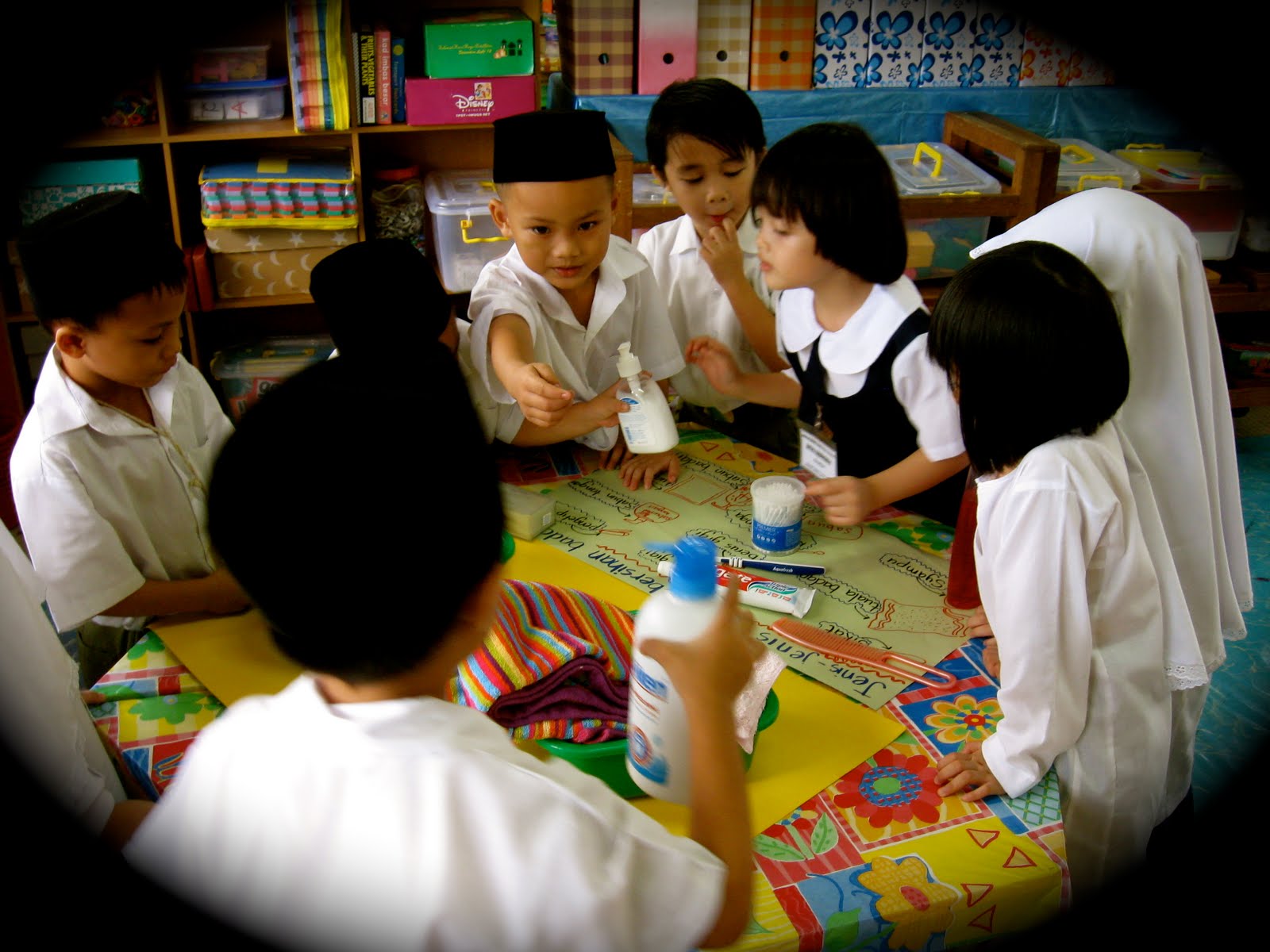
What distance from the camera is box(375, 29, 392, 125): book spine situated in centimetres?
271

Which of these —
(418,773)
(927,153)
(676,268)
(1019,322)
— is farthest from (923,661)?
A: (927,153)

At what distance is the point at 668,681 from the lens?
0.78m

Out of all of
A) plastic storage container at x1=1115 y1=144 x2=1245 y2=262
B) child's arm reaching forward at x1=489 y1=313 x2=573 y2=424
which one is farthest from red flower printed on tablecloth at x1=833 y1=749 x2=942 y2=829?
plastic storage container at x1=1115 y1=144 x2=1245 y2=262

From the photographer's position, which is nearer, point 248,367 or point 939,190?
point 939,190

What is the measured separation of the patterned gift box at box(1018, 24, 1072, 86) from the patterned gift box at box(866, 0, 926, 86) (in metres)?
0.34

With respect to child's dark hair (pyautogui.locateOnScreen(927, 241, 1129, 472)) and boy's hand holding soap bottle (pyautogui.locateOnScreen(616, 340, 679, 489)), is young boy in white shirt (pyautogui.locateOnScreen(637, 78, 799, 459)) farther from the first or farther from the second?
child's dark hair (pyautogui.locateOnScreen(927, 241, 1129, 472))

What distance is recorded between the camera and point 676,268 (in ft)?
6.23

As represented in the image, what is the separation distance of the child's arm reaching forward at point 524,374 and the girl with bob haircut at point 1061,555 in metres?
0.53

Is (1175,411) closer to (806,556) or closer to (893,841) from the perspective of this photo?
(806,556)

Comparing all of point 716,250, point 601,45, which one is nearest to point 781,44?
point 601,45

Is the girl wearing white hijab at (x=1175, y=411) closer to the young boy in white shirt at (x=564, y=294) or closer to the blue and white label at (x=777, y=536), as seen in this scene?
the blue and white label at (x=777, y=536)

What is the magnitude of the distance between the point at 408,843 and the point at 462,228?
2.54m

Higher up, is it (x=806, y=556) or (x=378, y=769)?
(x=378, y=769)

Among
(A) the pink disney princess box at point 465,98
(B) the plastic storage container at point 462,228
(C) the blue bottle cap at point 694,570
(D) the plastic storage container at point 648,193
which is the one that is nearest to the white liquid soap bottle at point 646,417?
(C) the blue bottle cap at point 694,570
